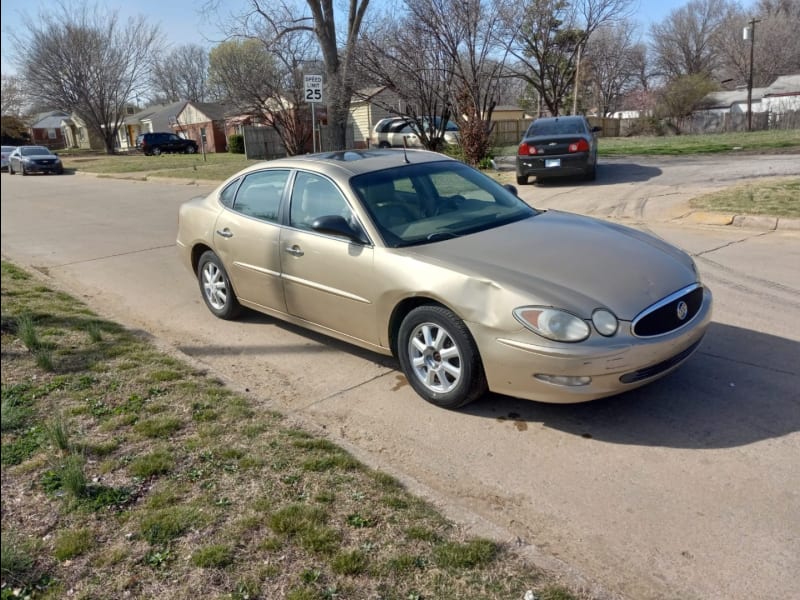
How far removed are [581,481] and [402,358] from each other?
4.83 feet

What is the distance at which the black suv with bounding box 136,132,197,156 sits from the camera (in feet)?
152

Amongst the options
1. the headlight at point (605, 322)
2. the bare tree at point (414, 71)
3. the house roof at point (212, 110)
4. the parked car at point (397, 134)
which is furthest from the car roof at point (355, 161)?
the house roof at point (212, 110)

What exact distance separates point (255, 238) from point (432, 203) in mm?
1560

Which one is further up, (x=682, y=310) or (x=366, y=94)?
(x=366, y=94)

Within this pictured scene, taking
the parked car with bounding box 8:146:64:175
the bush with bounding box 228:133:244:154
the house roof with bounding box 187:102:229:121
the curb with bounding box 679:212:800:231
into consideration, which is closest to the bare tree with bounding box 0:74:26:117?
the curb with bounding box 679:212:800:231

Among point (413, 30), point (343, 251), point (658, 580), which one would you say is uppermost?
point (413, 30)

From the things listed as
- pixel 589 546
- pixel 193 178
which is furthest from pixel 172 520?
pixel 193 178

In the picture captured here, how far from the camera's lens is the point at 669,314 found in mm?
3857

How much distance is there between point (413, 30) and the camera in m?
19.1

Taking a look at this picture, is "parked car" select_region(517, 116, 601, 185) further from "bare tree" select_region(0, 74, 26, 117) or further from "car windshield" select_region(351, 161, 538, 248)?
"bare tree" select_region(0, 74, 26, 117)

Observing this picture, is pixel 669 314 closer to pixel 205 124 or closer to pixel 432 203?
pixel 432 203

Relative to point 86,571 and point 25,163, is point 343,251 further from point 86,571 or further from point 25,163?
point 25,163

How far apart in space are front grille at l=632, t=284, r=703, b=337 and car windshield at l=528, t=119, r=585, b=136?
11955 mm

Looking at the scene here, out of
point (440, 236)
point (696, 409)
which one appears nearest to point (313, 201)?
point (440, 236)
